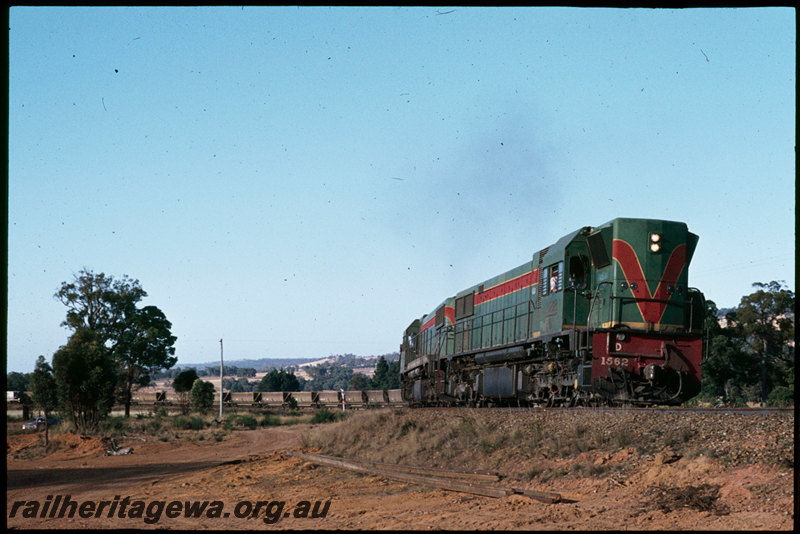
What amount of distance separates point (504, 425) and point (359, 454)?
6.43m

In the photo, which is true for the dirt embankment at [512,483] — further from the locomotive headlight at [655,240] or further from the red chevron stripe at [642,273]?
the locomotive headlight at [655,240]

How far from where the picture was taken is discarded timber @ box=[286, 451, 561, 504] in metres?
11.9

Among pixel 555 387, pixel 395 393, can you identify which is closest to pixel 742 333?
pixel 395 393

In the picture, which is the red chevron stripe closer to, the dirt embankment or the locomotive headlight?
the locomotive headlight

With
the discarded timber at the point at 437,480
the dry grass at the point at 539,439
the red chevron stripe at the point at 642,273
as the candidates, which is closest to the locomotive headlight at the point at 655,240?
the red chevron stripe at the point at 642,273

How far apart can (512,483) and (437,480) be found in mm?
1420

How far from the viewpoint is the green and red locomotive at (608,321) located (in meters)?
18.1

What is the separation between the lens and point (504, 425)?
1861 cm

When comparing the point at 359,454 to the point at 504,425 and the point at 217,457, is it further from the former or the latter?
the point at 217,457

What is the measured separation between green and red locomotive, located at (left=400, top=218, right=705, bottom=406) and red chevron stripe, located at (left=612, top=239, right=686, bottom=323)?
0.02 meters

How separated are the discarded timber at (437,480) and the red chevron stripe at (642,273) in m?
6.25

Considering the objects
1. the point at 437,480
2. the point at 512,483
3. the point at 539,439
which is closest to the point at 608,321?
the point at 539,439

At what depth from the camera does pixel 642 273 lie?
1838 cm

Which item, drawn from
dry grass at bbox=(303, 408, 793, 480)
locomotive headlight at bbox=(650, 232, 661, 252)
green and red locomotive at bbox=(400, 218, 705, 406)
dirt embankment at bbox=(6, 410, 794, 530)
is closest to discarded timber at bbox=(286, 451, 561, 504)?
dirt embankment at bbox=(6, 410, 794, 530)
